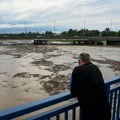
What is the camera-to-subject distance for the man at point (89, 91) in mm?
3287

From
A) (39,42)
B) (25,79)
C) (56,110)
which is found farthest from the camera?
(39,42)

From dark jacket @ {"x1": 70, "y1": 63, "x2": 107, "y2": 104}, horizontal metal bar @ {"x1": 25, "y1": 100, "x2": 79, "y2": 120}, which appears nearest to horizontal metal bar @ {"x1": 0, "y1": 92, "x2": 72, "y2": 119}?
horizontal metal bar @ {"x1": 25, "y1": 100, "x2": 79, "y2": 120}

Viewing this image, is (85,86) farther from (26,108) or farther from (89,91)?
(26,108)

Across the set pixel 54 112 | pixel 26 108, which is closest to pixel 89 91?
pixel 54 112

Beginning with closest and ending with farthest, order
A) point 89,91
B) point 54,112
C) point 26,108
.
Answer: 1. point 26,108
2. point 54,112
3. point 89,91

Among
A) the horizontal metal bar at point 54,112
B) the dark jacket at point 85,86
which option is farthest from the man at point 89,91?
the horizontal metal bar at point 54,112

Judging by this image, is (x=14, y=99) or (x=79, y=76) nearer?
(x=79, y=76)

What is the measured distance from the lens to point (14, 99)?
44.2 ft

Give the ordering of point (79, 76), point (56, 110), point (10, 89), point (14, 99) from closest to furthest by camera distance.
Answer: point (56, 110), point (79, 76), point (14, 99), point (10, 89)

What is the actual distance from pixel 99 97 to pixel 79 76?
41 cm

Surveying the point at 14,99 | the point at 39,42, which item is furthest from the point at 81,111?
the point at 39,42

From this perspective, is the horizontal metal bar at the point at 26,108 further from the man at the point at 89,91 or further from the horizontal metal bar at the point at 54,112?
the man at the point at 89,91

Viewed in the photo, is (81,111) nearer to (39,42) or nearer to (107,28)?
(39,42)

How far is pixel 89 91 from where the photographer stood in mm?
3291
